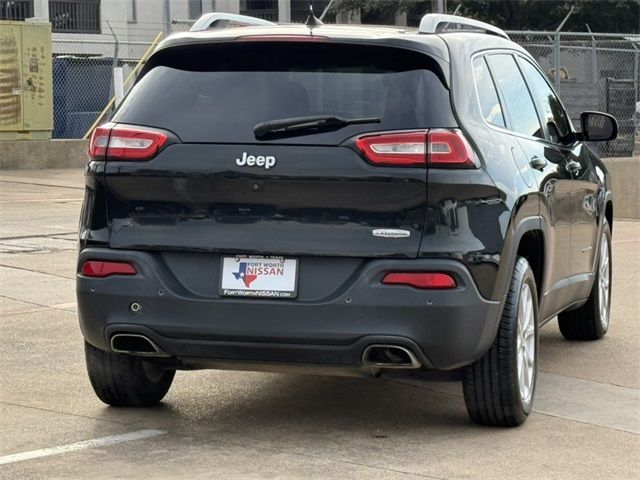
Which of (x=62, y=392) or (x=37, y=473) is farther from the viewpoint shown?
(x=62, y=392)

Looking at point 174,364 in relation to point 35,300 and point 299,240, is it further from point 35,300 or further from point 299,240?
point 35,300

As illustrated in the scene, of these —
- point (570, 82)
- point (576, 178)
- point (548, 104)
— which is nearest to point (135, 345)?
point (576, 178)

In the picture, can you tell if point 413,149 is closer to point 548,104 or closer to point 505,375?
point 505,375

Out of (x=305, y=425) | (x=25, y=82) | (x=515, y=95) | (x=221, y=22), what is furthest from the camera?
(x=25, y=82)

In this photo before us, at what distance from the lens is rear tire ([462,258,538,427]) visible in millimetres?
6031

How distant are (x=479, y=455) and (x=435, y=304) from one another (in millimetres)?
661

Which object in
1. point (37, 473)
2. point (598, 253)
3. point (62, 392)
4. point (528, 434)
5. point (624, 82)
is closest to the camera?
point (37, 473)

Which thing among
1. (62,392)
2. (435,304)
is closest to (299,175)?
(435,304)

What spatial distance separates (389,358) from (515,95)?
6.24 feet

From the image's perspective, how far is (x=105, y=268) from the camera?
594 cm

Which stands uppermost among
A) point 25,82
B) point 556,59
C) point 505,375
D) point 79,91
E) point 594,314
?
point 505,375

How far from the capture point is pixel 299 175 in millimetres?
5688

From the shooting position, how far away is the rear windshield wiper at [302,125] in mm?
5707

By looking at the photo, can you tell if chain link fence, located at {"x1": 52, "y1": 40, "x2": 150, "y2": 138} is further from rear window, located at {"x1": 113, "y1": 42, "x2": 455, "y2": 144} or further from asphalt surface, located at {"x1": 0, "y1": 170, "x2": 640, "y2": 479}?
rear window, located at {"x1": 113, "y1": 42, "x2": 455, "y2": 144}
